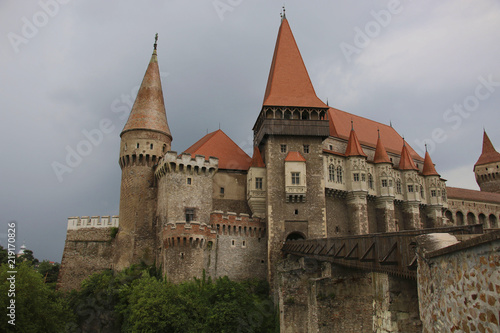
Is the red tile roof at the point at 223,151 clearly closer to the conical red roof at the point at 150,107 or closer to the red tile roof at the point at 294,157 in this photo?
the conical red roof at the point at 150,107

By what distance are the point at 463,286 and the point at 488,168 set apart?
60984 millimetres

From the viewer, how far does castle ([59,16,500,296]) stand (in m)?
28.3

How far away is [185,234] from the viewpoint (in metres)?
26.6

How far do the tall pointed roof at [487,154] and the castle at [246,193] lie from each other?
29.4 meters

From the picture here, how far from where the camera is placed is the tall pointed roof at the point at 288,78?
3169 cm

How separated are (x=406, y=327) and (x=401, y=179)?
2667 centimetres

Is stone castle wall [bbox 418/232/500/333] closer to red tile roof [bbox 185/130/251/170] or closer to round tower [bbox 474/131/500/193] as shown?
red tile roof [bbox 185/130/251/170]

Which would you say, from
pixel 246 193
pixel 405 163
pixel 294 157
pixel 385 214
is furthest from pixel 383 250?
pixel 405 163

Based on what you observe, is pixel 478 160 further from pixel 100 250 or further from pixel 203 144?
pixel 100 250

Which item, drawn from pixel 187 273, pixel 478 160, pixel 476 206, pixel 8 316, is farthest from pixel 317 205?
pixel 478 160

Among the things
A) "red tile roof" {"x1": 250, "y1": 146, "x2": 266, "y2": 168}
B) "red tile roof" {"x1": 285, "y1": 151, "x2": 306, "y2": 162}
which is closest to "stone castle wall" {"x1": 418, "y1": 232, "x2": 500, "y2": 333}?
"red tile roof" {"x1": 285, "y1": 151, "x2": 306, "y2": 162}

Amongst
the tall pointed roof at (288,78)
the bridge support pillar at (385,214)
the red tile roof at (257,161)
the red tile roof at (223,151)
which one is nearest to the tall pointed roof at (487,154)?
the bridge support pillar at (385,214)

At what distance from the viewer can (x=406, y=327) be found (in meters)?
11.7

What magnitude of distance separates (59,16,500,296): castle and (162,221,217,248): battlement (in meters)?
0.07
